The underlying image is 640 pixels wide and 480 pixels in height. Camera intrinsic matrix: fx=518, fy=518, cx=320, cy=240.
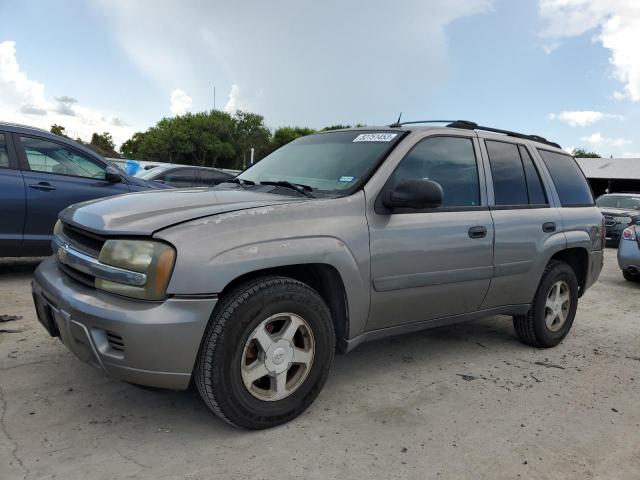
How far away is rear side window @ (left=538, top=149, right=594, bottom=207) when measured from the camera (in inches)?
179

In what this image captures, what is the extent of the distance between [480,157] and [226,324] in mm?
2383

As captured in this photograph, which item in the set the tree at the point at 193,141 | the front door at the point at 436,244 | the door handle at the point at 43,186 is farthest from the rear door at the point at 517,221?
the tree at the point at 193,141

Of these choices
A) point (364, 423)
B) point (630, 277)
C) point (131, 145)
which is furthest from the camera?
point (131, 145)

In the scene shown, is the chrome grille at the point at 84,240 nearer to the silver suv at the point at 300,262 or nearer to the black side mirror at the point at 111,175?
the silver suv at the point at 300,262

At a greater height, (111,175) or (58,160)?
(58,160)

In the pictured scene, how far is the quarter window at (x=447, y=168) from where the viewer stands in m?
3.39

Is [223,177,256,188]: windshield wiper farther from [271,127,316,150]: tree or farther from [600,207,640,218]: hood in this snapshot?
[271,127,316,150]: tree

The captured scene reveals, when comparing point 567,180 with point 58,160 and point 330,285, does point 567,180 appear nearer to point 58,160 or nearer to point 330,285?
point 330,285

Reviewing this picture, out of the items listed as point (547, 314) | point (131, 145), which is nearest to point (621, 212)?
point (547, 314)

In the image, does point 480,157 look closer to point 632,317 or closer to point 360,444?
point 360,444

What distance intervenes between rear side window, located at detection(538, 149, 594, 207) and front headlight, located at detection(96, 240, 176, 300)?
3497mm

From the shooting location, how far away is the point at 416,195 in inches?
117

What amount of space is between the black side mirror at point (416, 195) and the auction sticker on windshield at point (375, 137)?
0.56 m

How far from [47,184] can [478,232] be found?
4.57 m
